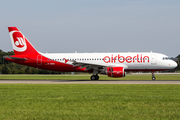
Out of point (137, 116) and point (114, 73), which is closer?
point (137, 116)

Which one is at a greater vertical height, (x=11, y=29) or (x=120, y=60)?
(x=11, y=29)

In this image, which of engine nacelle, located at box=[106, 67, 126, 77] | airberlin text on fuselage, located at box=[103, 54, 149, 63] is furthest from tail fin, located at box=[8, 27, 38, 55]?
engine nacelle, located at box=[106, 67, 126, 77]

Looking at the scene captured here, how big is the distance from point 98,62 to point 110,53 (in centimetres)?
222

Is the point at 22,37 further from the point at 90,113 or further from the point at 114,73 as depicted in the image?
the point at 90,113

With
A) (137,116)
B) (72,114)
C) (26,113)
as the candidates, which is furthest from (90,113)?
(26,113)

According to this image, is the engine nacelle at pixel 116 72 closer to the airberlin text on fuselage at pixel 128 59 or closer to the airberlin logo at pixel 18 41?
the airberlin text on fuselage at pixel 128 59

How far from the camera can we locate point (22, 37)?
133 ft

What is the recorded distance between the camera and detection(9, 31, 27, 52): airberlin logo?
132 ft

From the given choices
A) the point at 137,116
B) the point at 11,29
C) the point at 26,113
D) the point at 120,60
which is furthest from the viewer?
the point at 11,29

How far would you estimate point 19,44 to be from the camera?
133ft

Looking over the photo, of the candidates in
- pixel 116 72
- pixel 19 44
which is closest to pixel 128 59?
pixel 116 72

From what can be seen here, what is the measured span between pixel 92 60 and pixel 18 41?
38.9 feet

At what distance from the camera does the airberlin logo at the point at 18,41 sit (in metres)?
40.3

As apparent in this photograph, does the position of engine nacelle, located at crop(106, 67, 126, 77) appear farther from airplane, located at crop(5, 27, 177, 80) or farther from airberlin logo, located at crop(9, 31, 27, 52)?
airberlin logo, located at crop(9, 31, 27, 52)
